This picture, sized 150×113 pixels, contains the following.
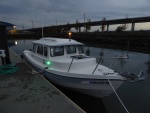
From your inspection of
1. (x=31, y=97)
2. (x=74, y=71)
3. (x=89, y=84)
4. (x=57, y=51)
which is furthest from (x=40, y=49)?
(x=89, y=84)

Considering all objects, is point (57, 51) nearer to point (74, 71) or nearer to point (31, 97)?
point (74, 71)

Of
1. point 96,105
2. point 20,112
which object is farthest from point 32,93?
point 96,105

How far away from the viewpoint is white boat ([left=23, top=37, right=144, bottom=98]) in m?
6.73

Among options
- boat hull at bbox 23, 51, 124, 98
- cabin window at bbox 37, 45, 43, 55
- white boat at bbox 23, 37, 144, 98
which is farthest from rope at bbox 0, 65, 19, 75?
boat hull at bbox 23, 51, 124, 98

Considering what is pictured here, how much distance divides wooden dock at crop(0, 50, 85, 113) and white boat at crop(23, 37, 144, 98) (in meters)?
0.87

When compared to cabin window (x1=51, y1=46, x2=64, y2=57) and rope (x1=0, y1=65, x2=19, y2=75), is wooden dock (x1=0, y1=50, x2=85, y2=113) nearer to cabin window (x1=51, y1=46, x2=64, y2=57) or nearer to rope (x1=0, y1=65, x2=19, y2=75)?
rope (x1=0, y1=65, x2=19, y2=75)

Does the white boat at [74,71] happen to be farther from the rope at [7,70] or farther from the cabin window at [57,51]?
the rope at [7,70]

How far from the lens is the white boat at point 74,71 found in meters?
6.73

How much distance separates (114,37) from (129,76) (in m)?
Result: 44.8

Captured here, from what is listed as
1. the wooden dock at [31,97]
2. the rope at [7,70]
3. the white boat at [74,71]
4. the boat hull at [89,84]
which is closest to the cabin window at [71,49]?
the white boat at [74,71]

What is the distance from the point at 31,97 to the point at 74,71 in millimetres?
2571

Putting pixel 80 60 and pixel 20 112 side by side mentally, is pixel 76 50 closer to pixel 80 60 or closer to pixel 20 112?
pixel 80 60

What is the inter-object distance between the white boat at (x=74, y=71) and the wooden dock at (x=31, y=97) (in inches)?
34.2

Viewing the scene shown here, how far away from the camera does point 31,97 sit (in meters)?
5.98
